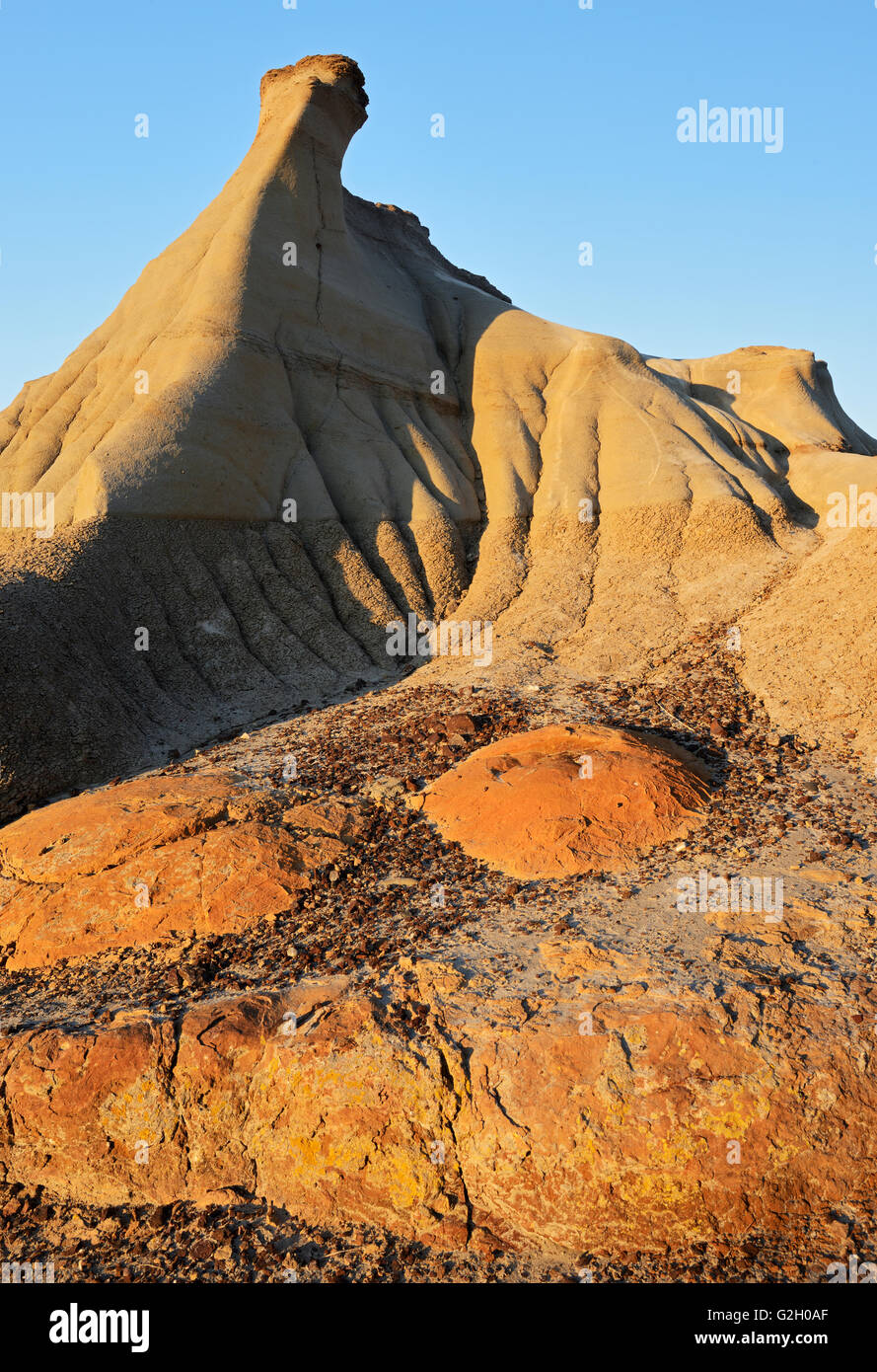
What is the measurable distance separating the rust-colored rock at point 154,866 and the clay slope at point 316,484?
9.06 ft

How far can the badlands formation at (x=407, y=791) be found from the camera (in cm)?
491

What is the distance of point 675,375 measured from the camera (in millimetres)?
23562

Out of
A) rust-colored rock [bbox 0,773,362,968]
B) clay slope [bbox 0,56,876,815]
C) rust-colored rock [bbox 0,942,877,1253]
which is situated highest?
clay slope [bbox 0,56,876,815]

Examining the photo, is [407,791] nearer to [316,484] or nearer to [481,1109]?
[481,1109]

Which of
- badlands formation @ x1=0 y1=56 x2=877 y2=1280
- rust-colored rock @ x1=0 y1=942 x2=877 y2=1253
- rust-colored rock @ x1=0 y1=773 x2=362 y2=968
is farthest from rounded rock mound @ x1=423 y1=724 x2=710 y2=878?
rust-colored rock @ x1=0 y1=942 x2=877 y2=1253

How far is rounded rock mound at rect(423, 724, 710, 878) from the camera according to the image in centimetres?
747

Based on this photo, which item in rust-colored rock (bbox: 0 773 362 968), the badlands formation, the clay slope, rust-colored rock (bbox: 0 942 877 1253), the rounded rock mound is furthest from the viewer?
the clay slope

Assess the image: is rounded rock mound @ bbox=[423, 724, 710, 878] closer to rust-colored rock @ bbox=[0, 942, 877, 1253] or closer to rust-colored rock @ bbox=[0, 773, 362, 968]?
rust-colored rock @ bbox=[0, 773, 362, 968]

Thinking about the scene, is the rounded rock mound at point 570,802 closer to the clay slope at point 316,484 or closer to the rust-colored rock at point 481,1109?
the rust-colored rock at point 481,1109

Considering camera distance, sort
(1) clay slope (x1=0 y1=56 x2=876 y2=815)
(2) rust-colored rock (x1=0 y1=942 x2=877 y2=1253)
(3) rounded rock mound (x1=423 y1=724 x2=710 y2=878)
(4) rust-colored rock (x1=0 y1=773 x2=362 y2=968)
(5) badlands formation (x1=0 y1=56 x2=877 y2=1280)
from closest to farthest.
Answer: (2) rust-colored rock (x1=0 y1=942 x2=877 y2=1253)
(5) badlands formation (x1=0 y1=56 x2=877 y2=1280)
(4) rust-colored rock (x1=0 y1=773 x2=362 y2=968)
(3) rounded rock mound (x1=423 y1=724 x2=710 y2=878)
(1) clay slope (x1=0 y1=56 x2=876 y2=815)

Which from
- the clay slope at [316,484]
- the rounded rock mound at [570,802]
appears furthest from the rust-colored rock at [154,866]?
the clay slope at [316,484]

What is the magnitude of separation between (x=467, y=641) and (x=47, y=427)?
420 inches

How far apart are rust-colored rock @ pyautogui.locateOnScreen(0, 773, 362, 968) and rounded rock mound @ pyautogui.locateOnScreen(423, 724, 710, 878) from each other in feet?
4.01
